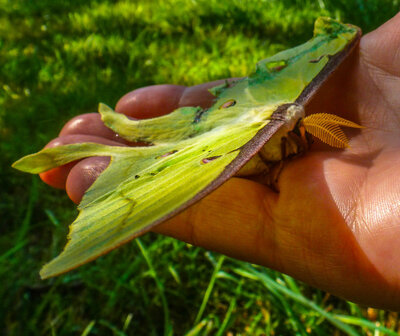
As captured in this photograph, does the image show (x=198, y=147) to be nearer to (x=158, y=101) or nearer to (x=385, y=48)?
(x=158, y=101)

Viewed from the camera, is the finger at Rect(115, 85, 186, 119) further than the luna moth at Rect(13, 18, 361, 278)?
Yes

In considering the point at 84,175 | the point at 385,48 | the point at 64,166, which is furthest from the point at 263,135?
the point at 385,48

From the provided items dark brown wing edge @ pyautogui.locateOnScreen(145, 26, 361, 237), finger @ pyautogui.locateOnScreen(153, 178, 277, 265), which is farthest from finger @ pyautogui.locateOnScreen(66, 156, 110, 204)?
dark brown wing edge @ pyautogui.locateOnScreen(145, 26, 361, 237)

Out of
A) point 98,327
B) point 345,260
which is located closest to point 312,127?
point 345,260

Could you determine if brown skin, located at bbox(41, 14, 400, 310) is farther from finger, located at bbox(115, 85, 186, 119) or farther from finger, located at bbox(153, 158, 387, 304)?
finger, located at bbox(115, 85, 186, 119)

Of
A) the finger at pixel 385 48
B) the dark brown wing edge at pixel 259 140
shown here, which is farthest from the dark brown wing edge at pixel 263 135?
the finger at pixel 385 48

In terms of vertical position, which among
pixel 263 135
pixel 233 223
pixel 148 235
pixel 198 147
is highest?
pixel 263 135
